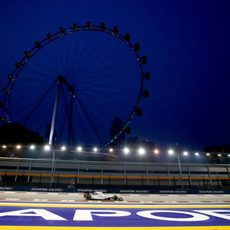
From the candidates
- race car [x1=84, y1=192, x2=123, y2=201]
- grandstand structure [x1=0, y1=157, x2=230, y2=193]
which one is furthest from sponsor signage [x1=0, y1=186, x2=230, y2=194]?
grandstand structure [x1=0, y1=157, x2=230, y2=193]

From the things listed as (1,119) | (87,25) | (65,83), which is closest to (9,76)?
(1,119)

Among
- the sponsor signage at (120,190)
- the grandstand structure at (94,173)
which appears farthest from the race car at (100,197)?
the grandstand structure at (94,173)

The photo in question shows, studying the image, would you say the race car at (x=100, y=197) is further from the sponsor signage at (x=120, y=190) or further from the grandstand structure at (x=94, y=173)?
the grandstand structure at (x=94, y=173)

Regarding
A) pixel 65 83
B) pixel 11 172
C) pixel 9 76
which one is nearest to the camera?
pixel 65 83

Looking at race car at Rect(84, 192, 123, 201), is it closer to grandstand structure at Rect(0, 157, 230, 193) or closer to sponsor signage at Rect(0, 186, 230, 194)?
sponsor signage at Rect(0, 186, 230, 194)

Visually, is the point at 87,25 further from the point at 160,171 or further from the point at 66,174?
the point at 160,171

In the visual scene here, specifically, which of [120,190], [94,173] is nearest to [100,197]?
[120,190]

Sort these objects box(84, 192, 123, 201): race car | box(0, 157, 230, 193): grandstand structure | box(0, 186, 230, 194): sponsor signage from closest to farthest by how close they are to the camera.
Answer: box(84, 192, 123, 201): race car < box(0, 186, 230, 194): sponsor signage < box(0, 157, 230, 193): grandstand structure

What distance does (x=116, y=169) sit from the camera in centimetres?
5409

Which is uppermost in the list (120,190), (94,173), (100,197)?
(94,173)

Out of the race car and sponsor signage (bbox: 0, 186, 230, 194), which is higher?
sponsor signage (bbox: 0, 186, 230, 194)

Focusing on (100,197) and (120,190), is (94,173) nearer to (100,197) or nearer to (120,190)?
(120,190)

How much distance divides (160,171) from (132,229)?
172 ft

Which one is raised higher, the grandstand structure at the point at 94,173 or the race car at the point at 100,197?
the grandstand structure at the point at 94,173
